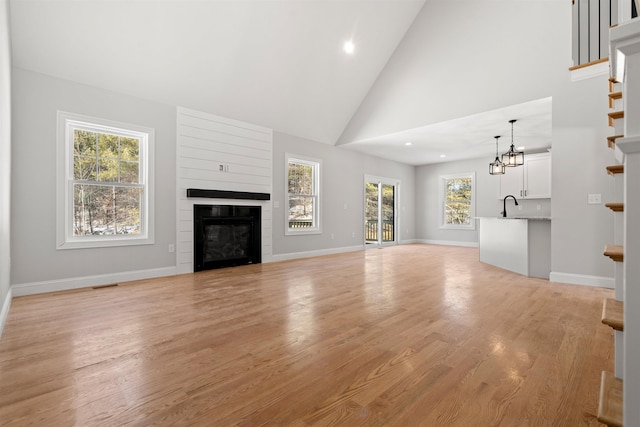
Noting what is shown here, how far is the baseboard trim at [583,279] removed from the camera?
392cm

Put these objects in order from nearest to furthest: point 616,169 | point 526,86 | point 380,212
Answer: point 616,169, point 526,86, point 380,212

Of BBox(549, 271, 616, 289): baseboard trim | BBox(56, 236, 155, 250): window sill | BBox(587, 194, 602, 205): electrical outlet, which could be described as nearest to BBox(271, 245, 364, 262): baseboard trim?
BBox(56, 236, 155, 250): window sill

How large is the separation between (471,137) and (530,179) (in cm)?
208

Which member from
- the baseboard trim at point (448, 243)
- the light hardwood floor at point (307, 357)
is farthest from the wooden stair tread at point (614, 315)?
the baseboard trim at point (448, 243)

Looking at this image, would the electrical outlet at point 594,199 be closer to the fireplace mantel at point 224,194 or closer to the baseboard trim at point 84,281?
the fireplace mantel at point 224,194

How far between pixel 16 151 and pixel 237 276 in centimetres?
303

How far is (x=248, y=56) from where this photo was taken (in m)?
4.84

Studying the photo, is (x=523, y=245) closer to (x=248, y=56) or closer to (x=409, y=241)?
(x=248, y=56)

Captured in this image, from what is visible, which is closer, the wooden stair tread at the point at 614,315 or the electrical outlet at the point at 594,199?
the wooden stair tread at the point at 614,315

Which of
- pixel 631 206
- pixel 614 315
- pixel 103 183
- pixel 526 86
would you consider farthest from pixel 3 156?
pixel 526 86

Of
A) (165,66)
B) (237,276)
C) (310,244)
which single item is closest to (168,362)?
A: (237,276)

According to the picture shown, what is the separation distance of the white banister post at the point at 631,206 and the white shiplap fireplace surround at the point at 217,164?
514cm

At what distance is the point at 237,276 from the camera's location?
4.80 m

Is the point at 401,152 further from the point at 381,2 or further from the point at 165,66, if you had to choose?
the point at 165,66
